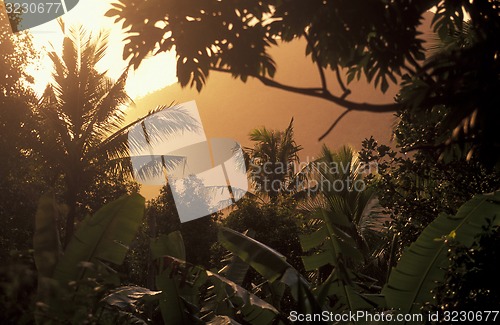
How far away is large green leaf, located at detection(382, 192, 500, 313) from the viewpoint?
860 centimetres

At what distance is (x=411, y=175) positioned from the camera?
1342 centimetres

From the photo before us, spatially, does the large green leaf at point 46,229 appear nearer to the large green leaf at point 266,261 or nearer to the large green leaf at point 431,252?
the large green leaf at point 266,261

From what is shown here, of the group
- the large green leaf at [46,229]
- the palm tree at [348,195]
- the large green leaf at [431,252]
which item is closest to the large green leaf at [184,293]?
the large green leaf at [46,229]

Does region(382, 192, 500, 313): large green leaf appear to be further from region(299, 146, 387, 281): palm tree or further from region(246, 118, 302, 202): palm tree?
region(246, 118, 302, 202): palm tree

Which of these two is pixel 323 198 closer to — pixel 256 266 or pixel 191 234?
pixel 191 234

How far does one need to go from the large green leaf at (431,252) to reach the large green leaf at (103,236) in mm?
3271

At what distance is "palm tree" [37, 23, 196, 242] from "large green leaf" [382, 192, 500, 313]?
14.3 m

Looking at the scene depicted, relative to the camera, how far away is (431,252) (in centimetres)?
859

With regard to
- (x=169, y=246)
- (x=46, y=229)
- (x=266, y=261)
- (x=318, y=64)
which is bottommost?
(x=266, y=261)

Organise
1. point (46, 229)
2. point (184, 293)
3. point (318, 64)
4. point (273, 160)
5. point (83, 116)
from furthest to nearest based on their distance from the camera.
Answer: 1. point (273, 160)
2. point (83, 116)
3. point (184, 293)
4. point (46, 229)
5. point (318, 64)

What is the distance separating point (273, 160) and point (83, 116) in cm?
999

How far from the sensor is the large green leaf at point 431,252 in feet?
28.2

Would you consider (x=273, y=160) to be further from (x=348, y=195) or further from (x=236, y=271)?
(x=236, y=271)

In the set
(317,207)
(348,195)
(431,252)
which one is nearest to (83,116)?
(348,195)
